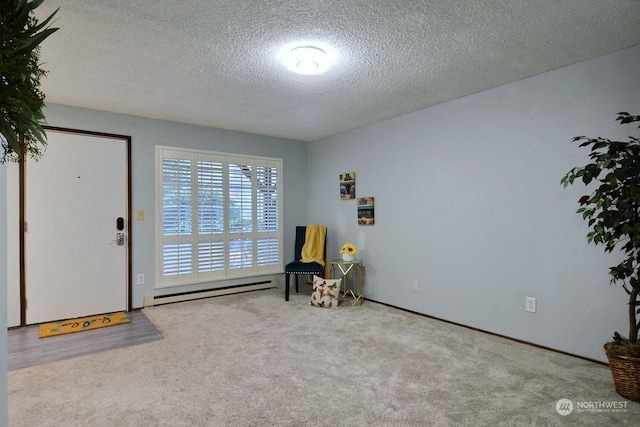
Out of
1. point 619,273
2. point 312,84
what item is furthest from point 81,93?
point 619,273

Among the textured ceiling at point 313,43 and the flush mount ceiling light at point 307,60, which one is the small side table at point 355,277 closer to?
the textured ceiling at point 313,43

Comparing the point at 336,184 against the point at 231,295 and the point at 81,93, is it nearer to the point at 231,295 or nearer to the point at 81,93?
the point at 231,295

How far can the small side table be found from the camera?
4.41 meters

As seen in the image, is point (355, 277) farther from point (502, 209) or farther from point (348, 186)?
point (502, 209)

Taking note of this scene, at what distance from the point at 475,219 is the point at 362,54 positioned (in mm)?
1902

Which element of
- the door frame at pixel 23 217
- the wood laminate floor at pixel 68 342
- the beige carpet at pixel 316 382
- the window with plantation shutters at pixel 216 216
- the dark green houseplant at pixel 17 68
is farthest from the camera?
the window with plantation shutters at pixel 216 216

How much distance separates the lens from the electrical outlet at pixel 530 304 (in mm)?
2937

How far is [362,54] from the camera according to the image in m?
2.53

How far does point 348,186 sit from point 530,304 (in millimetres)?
2591

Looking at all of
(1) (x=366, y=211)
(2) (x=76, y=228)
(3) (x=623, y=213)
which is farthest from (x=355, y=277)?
(2) (x=76, y=228)

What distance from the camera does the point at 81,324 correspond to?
141 inches

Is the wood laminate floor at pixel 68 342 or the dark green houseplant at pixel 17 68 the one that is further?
the wood laminate floor at pixel 68 342

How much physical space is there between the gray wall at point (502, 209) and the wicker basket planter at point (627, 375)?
20.8 inches

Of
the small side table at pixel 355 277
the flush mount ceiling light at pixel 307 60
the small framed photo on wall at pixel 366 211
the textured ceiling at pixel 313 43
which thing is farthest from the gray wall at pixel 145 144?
the flush mount ceiling light at pixel 307 60
